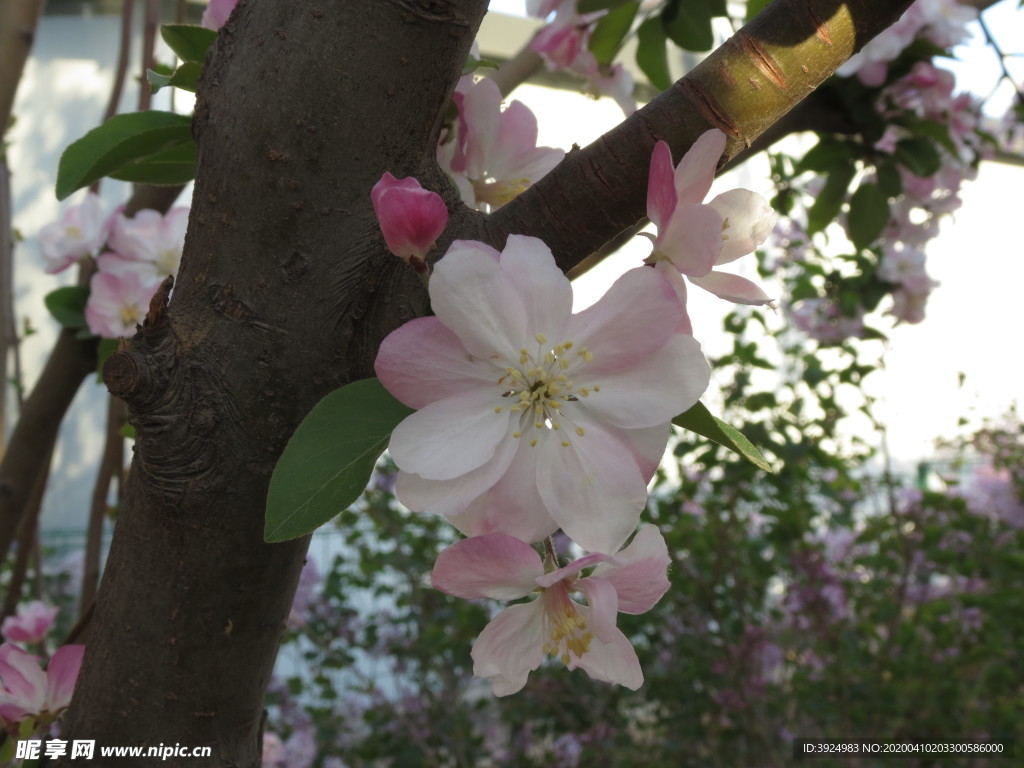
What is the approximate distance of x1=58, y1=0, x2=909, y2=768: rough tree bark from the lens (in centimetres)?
40

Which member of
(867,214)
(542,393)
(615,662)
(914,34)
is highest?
(914,34)

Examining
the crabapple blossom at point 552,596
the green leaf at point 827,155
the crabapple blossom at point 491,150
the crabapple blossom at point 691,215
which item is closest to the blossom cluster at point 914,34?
the green leaf at point 827,155

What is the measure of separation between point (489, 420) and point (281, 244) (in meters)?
0.14

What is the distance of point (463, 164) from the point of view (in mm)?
524

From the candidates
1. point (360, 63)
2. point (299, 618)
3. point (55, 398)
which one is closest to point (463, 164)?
point (360, 63)

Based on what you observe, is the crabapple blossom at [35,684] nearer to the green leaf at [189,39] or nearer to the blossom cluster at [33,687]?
the blossom cluster at [33,687]

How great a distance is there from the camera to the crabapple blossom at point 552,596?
36 centimetres

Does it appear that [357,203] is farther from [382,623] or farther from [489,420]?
[382,623]

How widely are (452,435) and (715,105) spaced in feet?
0.64

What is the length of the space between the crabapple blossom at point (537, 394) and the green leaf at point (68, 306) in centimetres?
63

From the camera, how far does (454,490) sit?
0.36 m

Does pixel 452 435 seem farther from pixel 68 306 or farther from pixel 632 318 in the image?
pixel 68 306

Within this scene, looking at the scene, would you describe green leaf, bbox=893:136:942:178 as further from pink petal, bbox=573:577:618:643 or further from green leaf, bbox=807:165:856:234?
pink petal, bbox=573:577:618:643

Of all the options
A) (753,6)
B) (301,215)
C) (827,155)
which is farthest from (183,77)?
(827,155)
